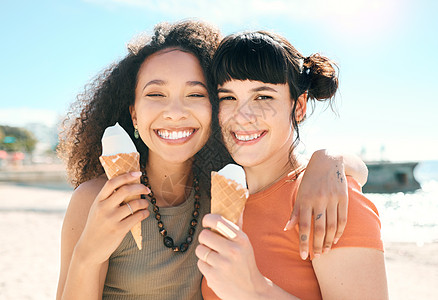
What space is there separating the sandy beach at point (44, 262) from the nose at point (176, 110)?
21.4ft

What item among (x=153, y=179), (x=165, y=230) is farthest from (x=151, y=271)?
(x=153, y=179)

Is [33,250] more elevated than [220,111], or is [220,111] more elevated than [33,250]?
[220,111]

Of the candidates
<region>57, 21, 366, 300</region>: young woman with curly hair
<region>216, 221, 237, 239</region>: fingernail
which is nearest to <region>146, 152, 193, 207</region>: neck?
<region>57, 21, 366, 300</region>: young woman with curly hair

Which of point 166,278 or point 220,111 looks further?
point 166,278

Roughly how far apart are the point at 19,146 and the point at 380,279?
9759cm

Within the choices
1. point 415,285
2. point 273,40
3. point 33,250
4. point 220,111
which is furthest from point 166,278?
point 33,250

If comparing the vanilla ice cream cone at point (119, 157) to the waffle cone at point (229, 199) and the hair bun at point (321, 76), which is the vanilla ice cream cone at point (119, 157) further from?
the hair bun at point (321, 76)

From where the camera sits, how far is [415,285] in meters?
8.80

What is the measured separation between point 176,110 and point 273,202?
3.47 ft

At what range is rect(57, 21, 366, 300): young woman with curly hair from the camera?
2258 millimetres

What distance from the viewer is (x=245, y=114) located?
255 centimetres

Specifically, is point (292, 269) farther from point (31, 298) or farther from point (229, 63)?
point (31, 298)

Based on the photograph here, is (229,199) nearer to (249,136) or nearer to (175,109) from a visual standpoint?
(249,136)

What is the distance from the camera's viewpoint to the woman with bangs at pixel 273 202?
1.80m
